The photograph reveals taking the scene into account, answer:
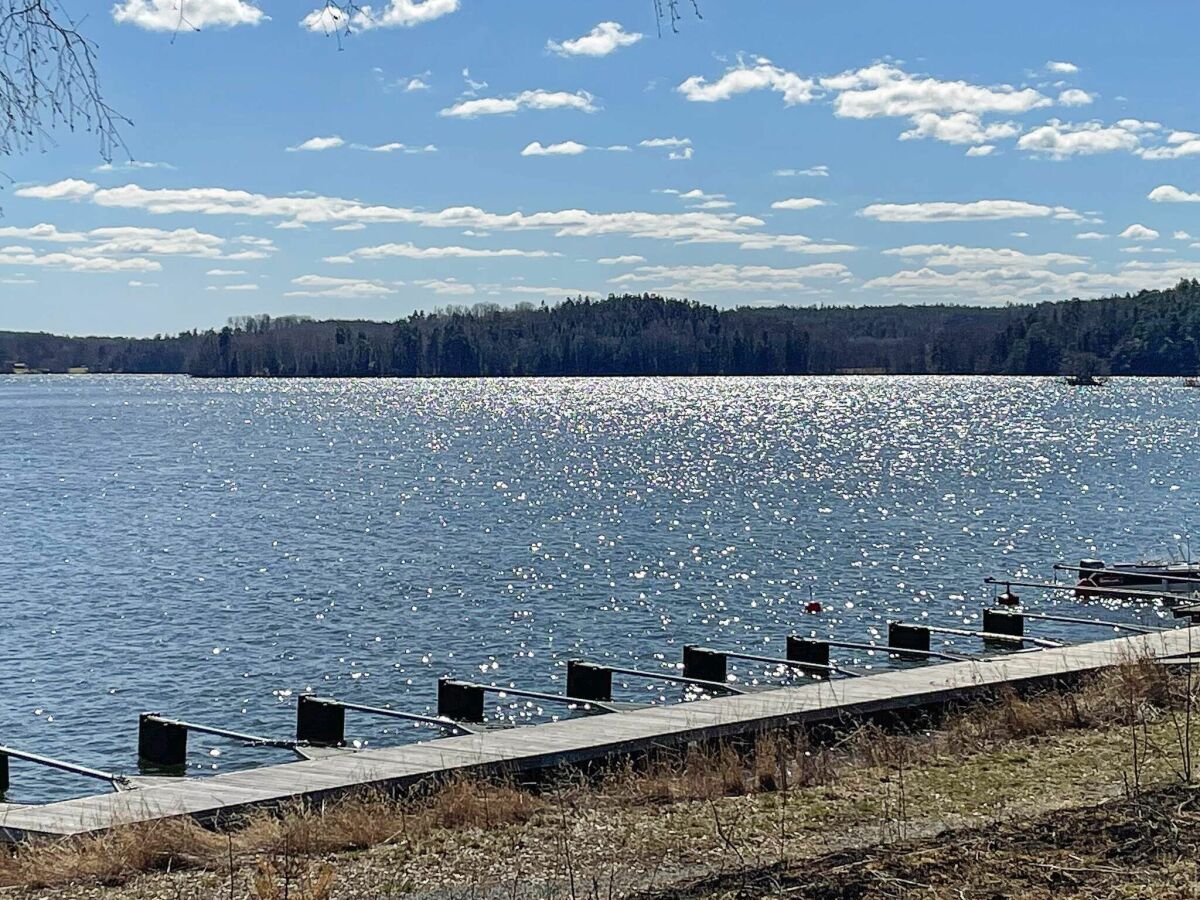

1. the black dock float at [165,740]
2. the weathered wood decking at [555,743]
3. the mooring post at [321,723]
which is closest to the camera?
the weathered wood decking at [555,743]

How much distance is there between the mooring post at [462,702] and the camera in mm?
19609

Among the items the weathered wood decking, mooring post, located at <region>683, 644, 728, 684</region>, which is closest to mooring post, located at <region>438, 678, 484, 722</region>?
mooring post, located at <region>683, 644, 728, 684</region>

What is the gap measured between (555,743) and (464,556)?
106 feet

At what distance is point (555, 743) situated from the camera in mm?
13703

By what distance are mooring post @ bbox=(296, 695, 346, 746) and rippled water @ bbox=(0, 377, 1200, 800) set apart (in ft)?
10.1

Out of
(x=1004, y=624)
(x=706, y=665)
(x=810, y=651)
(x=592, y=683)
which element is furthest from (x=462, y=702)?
(x=1004, y=624)

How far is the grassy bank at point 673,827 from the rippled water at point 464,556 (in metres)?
11.1

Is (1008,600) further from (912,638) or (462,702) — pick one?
(462,702)

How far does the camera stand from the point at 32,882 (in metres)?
9.03

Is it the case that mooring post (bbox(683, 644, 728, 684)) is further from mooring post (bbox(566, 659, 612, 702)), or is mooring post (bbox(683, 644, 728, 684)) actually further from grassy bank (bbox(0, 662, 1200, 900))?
grassy bank (bbox(0, 662, 1200, 900))

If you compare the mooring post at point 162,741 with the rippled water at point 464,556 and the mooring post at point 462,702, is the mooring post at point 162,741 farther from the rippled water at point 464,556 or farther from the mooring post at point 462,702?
the mooring post at point 462,702

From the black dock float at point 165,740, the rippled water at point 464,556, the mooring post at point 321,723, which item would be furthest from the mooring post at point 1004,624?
the black dock float at point 165,740

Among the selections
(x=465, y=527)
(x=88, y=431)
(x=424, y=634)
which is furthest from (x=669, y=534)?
(x=88, y=431)

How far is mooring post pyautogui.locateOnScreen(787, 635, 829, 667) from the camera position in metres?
21.7
